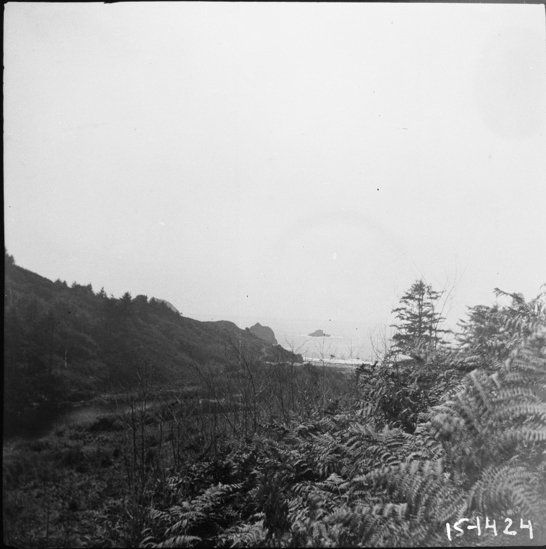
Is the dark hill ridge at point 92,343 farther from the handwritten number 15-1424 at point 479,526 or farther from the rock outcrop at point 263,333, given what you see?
the handwritten number 15-1424 at point 479,526

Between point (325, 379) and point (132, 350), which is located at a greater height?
point (132, 350)

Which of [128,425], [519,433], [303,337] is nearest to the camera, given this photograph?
[519,433]

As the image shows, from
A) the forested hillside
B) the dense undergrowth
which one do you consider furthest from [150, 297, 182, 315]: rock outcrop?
the dense undergrowth

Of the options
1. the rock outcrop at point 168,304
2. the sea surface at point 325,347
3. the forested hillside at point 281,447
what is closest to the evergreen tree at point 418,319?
the forested hillside at point 281,447

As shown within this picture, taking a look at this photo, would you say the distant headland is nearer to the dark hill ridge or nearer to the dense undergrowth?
the dark hill ridge

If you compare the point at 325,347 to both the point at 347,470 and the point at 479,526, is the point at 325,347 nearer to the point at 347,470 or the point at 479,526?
the point at 347,470

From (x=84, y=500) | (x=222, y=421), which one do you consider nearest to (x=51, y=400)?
(x=84, y=500)

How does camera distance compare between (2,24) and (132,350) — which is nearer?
(2,24)

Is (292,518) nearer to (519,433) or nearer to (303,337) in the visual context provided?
(519,433)
